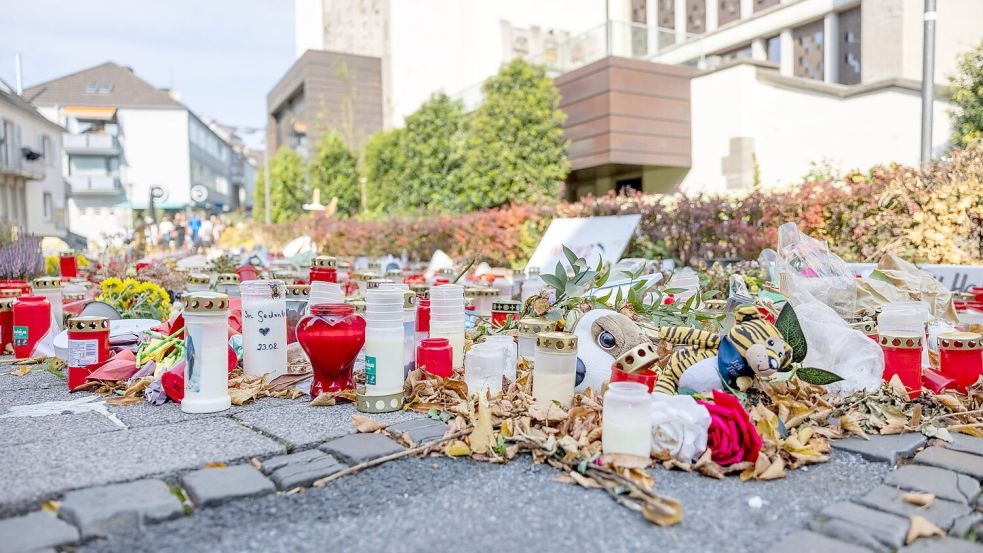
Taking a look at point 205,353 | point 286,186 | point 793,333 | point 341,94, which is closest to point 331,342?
point 205,353

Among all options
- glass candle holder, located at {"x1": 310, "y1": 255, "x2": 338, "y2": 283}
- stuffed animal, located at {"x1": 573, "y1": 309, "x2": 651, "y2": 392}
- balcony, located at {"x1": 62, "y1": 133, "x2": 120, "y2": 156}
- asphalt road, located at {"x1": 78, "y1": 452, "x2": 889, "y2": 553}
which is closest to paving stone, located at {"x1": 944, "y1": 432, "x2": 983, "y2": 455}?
asphalt road, located at {"x1": 78, "y1": 452, "x2": 889, "y2": 553}

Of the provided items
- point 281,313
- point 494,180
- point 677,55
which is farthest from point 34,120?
point 281,313

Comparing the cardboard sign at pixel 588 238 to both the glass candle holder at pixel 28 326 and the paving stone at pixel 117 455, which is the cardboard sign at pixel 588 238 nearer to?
the glass candle holder at pixel 28 326

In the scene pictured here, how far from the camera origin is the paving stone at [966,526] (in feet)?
5.20

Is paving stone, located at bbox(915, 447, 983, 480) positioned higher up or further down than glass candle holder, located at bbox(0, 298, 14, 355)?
further down

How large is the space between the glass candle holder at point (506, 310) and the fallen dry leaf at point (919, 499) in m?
1.90

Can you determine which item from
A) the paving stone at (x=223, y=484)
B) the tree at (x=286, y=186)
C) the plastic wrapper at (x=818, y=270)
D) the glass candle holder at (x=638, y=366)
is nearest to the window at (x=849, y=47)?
the plastic wrapper at (x=818, y=270)

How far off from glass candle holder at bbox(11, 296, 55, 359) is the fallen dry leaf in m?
3.94

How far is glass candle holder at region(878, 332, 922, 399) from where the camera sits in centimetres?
264

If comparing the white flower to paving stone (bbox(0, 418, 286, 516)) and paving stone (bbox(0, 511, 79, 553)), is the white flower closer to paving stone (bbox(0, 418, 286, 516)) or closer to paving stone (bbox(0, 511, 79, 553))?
paving stone (bbox(0, 418, 286, 516))

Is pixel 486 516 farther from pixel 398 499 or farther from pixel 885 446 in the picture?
pixel 885 446

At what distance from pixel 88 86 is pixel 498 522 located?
55.0 m

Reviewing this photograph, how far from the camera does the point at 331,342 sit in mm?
2562

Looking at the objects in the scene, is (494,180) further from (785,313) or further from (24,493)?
(24,493)
